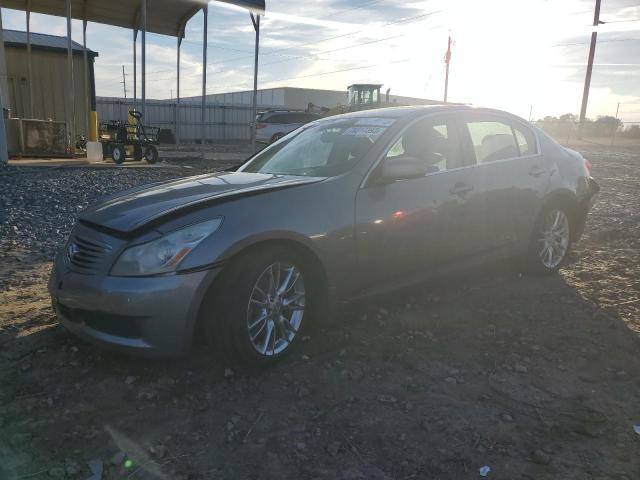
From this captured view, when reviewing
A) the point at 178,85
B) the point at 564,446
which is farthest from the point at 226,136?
the point at 564,446

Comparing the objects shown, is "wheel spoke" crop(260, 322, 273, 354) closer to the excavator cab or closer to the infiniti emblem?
the infiniti emblem

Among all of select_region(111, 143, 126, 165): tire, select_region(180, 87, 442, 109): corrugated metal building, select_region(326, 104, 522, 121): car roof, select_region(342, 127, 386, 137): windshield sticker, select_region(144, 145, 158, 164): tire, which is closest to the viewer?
select_region(342, 127, 386, 137): windshield sticker

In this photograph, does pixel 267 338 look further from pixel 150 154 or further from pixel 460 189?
pixel 150 154

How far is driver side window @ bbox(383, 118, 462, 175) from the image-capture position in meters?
4.01

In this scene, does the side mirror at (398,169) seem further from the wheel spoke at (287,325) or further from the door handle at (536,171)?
the door handle at (536,171)

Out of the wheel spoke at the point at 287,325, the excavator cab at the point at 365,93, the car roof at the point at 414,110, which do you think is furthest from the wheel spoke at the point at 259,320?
the excavator cab at the point at 365,93

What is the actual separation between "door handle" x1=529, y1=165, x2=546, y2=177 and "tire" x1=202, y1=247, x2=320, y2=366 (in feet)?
8.22

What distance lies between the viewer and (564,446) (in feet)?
8.11

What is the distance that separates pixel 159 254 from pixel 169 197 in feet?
2.03

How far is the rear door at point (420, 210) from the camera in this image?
354 centimetres

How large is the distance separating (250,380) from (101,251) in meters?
1.12

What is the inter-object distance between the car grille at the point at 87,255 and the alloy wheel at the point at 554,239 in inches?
149

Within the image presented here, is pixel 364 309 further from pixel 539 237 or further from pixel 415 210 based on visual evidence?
pixel 539 237

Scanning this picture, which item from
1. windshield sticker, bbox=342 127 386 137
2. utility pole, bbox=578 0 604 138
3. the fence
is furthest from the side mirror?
utility pole, bbox=578 0 604 138
